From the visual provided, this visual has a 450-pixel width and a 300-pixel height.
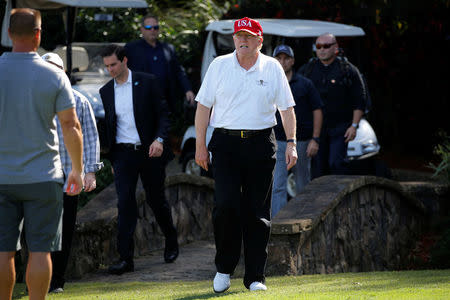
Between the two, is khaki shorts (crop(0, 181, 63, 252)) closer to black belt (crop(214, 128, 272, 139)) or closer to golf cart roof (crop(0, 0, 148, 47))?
black belt (crop(214, 128, 272, 139))

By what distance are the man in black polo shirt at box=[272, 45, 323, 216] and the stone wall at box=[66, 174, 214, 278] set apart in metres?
1.49

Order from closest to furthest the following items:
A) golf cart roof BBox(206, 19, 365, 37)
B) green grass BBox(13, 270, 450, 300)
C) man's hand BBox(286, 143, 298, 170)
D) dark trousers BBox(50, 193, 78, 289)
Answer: green grass BBox(13, 270, 450, 300) < man's hand BBox(286, 143, 298, 170) < dark trousers BBox(50, 193, 78, 289) < golf cart roof BBox(206, 19, 365, 37)

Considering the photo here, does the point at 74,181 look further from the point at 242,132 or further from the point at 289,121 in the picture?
the point at 289,121

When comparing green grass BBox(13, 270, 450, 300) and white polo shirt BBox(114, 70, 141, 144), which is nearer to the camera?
green grass BBox(13, 270, 450, 300)

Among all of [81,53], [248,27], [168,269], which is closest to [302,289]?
[248,27]

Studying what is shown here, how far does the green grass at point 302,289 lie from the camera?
6.03 metres

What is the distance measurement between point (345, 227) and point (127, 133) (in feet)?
8.96

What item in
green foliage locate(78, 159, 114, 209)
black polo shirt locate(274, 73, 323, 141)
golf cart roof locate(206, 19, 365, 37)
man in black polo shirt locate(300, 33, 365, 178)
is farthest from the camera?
golf cart roof locate(206, 19, 365, 37)

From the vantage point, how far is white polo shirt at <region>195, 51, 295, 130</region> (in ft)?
21.4

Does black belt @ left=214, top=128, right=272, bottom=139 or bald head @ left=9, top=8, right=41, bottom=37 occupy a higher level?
bald head @ left=9, top=8, right=41, bottom=37

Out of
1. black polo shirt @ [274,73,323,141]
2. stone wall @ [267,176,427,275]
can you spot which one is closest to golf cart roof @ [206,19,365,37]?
stone wall @ [267,176,427,275]

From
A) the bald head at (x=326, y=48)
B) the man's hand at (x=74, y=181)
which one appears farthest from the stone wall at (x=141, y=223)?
the man's hand at (x=74, y=181)

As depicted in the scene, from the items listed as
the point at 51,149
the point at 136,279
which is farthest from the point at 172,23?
the point at 51,149

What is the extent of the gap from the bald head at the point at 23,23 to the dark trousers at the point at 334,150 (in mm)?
5517
